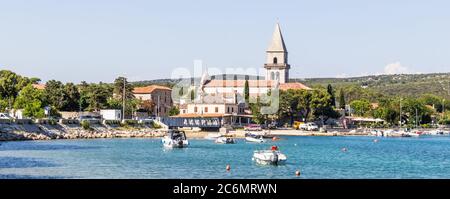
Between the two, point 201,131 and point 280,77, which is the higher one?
point 280,77

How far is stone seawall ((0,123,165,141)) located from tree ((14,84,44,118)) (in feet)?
16.3

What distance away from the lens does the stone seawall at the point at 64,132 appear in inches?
2168

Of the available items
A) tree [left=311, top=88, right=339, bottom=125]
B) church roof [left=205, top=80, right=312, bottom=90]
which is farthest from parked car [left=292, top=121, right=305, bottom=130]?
church roof [left=205, top=80, right=312, bottom=90]

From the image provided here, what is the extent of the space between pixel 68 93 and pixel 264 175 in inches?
2205

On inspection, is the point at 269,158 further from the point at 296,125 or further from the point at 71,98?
the point at 296,125

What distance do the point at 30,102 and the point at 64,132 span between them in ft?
32.6

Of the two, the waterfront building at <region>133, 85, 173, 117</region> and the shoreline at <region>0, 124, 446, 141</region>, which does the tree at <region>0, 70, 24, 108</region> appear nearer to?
the shoreline at <region>0, 124, 446, 141</region>

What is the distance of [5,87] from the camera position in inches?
2958

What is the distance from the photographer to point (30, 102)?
233 feet

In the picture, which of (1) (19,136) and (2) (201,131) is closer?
(1) (19,136)

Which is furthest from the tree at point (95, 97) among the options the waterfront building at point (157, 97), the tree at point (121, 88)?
the waterfront building at point (157, 97)

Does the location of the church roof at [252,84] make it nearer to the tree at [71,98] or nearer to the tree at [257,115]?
the tree at [257,115]
